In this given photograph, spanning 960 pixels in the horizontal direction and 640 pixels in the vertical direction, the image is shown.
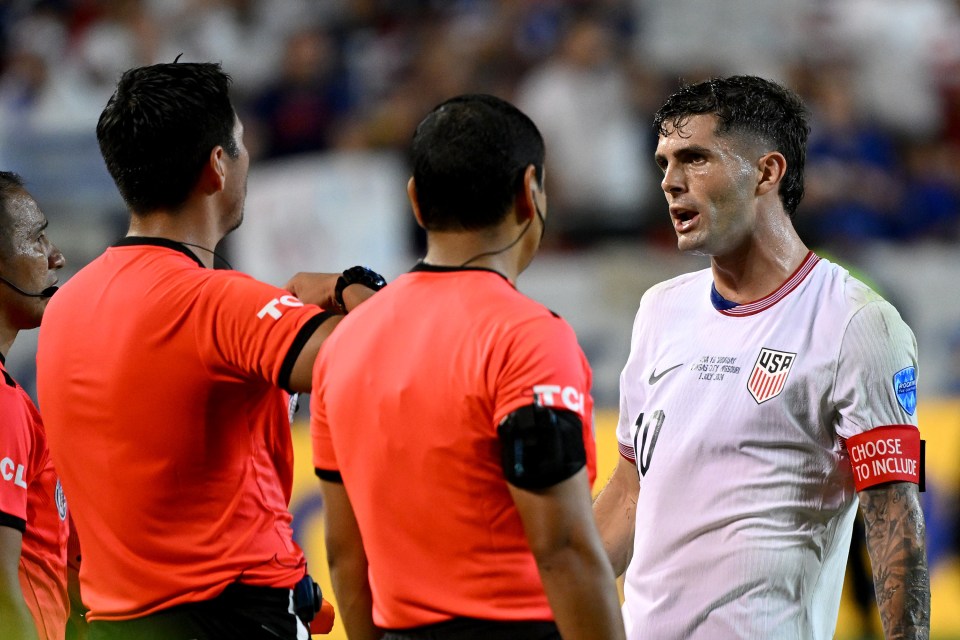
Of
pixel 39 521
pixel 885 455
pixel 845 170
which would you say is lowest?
pixel 39 521

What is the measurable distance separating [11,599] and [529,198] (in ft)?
5.47

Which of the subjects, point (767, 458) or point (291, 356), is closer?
point (291, 356)

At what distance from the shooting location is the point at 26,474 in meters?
3.47

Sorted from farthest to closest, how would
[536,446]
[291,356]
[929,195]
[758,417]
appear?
[929,195]
[758,417]
[291,356]
[536,446]

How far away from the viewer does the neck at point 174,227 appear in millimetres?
3160

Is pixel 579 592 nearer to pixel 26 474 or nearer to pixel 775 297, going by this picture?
pixel 775 297

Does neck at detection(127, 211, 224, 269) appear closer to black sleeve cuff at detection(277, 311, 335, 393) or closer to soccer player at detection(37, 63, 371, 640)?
soccer player at detection(37, 63, 371, 640)

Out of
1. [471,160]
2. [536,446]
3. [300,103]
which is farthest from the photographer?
[300,103]

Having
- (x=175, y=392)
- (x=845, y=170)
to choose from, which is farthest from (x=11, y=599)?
(x=845, y=170)

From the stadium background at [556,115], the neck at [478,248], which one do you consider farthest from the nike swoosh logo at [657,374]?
the stadium background at [556,115]

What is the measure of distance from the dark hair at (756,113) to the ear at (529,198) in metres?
0.99

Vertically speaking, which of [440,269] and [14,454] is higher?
[440,269]

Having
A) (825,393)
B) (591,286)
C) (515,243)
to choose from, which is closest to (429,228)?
(515,243)

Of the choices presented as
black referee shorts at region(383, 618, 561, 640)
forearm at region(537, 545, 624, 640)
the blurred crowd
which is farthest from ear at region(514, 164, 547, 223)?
the blurred crowd
